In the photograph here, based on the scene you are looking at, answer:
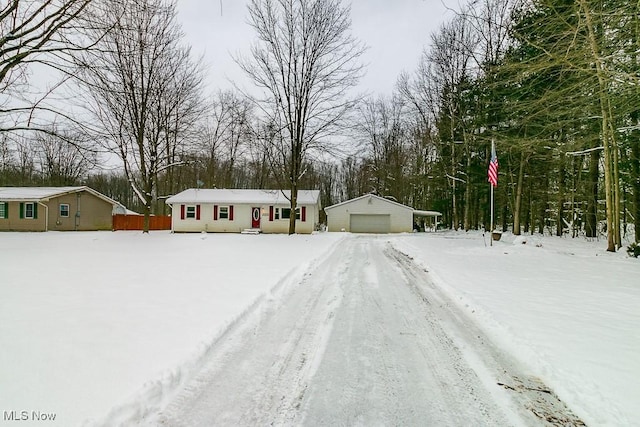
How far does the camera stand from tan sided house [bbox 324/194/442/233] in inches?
1319

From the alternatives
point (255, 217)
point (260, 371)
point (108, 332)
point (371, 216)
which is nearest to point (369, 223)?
point (371, 216)

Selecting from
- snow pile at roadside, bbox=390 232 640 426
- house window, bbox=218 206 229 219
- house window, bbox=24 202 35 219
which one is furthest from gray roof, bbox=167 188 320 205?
snow pile at roadside, bbox=390 232 640 426

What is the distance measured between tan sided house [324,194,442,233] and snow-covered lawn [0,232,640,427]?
941 inches

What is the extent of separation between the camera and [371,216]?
33.8 metres

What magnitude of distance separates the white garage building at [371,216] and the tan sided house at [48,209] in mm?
20928

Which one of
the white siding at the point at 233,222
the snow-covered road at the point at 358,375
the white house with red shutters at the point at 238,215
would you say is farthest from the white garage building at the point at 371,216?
the snow-covered road at the point at 358,375

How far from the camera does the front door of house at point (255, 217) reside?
29.6 meters

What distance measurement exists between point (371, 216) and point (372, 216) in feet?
0.30

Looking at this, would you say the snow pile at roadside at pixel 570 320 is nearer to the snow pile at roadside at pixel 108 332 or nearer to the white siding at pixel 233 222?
the snow pile at roadside at pixel 108 332

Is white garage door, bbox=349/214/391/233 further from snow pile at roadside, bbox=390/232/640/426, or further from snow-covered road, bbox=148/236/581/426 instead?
snow-covered road, bbox=148/236/581/426

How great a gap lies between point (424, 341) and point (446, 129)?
28253mm

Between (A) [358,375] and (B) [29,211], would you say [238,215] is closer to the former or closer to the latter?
(B) [29,211]

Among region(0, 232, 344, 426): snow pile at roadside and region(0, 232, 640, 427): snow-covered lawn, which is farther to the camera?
region(0, 232, 640, 427): snow-covered lawn

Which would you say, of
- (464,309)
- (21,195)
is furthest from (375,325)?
(21,195)
